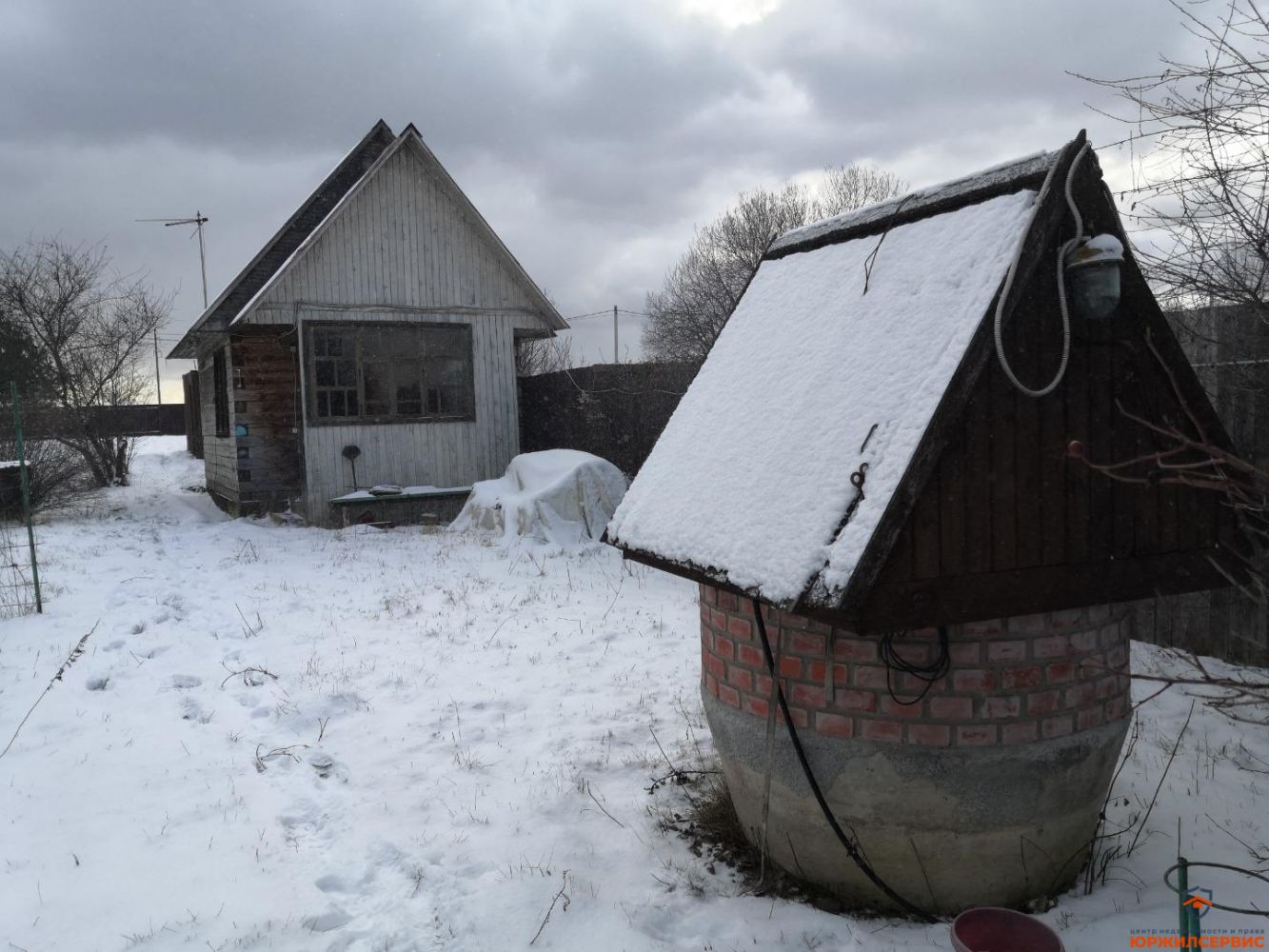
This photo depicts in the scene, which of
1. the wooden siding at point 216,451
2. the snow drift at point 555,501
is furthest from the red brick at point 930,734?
the wooden siding at point 216,451

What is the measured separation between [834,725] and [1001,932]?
805 millimetres

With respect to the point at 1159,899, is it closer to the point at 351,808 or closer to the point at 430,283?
the point at 351,808

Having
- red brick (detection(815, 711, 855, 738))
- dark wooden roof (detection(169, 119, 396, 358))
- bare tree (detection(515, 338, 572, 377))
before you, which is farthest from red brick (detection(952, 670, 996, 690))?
bare tree (detection(515, 338, 572, 377))

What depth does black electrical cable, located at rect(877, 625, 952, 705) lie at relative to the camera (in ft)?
9.28

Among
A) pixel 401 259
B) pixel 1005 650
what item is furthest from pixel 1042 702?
pixel 401 259

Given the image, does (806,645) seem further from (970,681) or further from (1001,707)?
(1001,707)

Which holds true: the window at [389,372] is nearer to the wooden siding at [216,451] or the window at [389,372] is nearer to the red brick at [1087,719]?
the wooden siding at [216,451]

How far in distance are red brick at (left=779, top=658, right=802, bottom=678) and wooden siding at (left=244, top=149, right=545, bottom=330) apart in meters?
11.1

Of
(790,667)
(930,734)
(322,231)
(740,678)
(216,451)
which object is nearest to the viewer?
(930,734)

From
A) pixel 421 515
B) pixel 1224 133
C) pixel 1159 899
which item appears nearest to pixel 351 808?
pixel 1159 899

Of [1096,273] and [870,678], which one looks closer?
[1096,273]

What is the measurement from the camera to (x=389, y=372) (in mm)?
13281

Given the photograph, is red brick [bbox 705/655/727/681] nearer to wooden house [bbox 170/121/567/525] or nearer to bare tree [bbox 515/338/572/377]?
wooden house [bbox 170/121/567/525]

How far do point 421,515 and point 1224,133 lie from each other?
36.5ft
